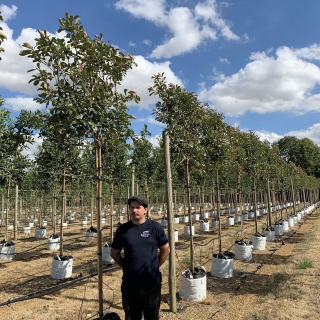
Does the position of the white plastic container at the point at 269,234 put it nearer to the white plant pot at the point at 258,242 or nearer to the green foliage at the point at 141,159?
the white plant pot at the point at 258,242

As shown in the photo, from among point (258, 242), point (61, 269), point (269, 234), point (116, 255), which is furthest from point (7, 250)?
point (269, 234)

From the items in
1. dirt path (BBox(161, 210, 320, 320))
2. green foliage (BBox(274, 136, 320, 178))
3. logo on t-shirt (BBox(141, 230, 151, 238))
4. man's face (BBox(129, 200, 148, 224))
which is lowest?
dirt path (BBox(161, 210, 320, 320))

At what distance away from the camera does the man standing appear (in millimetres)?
3000

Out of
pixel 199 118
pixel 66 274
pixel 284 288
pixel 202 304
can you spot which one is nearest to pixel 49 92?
pixel 199 118

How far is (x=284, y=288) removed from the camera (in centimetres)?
628

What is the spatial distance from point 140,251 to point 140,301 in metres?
0.56

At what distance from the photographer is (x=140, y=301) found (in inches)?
120

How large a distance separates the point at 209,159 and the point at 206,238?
7714 millimetres

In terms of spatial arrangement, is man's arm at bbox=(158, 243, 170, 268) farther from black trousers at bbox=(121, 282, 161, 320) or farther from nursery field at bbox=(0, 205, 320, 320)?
nursery field at bbox=(0, 205, 320, 320)

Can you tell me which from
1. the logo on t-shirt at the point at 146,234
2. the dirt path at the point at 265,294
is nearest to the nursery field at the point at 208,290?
the dirt path at the point at 265,294

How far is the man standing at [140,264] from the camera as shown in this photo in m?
3.00

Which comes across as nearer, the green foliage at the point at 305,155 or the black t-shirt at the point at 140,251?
the black t-shirt at the point at 140,251

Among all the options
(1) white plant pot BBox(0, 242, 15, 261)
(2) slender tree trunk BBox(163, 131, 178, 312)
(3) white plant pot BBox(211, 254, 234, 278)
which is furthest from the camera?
(1) white plant pot BBox(0, 242, 15, 261)

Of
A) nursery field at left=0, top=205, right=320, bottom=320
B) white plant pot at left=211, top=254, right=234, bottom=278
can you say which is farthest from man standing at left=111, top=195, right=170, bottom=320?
white plant pot at left=211, top=254, right=234, bottom=278
